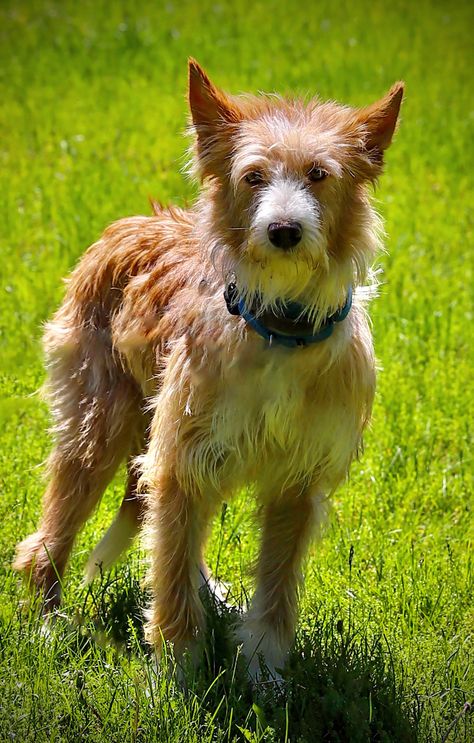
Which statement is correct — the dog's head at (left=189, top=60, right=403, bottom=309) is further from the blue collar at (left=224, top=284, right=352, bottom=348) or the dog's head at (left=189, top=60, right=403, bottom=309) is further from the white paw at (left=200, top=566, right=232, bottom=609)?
the white paw at (left=200, top=566, right=232, bottom=609)

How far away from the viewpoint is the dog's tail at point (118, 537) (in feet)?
15.2

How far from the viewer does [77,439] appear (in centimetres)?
438

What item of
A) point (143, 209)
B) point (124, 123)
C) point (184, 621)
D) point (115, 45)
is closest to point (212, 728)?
point (184, 621)

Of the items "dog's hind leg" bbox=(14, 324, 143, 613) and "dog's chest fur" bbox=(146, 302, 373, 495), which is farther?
"dog's hind leg" bbox=(14, 324, 143, 613)

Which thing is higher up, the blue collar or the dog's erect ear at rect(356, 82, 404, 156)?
the dog's erect ear at rect(356, 82, 404, 156)

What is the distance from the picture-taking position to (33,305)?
6699 mm

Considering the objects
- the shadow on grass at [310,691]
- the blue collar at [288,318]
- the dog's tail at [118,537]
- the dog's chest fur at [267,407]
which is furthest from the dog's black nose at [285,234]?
the dog's tail at [118,537]

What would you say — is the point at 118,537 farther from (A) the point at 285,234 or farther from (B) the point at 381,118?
(B) the point at 381,118

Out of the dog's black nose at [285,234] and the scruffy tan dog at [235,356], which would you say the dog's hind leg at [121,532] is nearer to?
the scruffy tan dog at [235,356]

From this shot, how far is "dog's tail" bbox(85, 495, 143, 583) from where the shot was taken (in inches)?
182

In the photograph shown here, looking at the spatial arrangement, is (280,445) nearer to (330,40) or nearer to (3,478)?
(3,478)

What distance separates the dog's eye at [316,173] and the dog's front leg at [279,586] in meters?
1.21

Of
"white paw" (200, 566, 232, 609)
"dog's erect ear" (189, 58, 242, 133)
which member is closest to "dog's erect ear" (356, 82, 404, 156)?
"dog's erect ear" (189, 58, 242, 133)

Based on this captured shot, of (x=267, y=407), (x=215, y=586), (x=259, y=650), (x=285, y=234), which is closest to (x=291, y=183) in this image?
(x=285, y=234)
